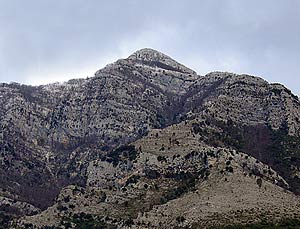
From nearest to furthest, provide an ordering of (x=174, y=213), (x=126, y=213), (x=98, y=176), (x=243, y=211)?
(x=243, y=211), (x=174, y=213), (x=126, y=213), (x=98, y=176)

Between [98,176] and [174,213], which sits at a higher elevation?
[98,176]

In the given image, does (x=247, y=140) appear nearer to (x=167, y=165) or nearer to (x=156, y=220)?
(x=167, y=165)

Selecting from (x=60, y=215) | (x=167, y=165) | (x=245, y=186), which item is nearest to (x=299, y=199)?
(x=245, y=186)

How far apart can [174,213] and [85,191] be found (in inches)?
1532

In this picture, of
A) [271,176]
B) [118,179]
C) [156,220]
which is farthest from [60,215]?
[271,176]

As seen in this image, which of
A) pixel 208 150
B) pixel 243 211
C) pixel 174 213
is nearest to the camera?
pixel 243 211

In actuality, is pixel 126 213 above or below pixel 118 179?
below

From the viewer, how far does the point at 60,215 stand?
152m

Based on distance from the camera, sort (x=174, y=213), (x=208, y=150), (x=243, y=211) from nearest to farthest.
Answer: (x=243, y=211) → (x=174, y=213) → (x=208, y=150)

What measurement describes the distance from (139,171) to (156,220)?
3160cm

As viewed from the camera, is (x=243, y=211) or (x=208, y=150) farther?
(x=208, y=150)

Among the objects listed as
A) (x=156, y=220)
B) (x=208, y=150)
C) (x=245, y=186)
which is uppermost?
(x=208, y=150)

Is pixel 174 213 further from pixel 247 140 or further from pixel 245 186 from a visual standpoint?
pixel 247 140

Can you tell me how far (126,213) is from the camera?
472 feet
